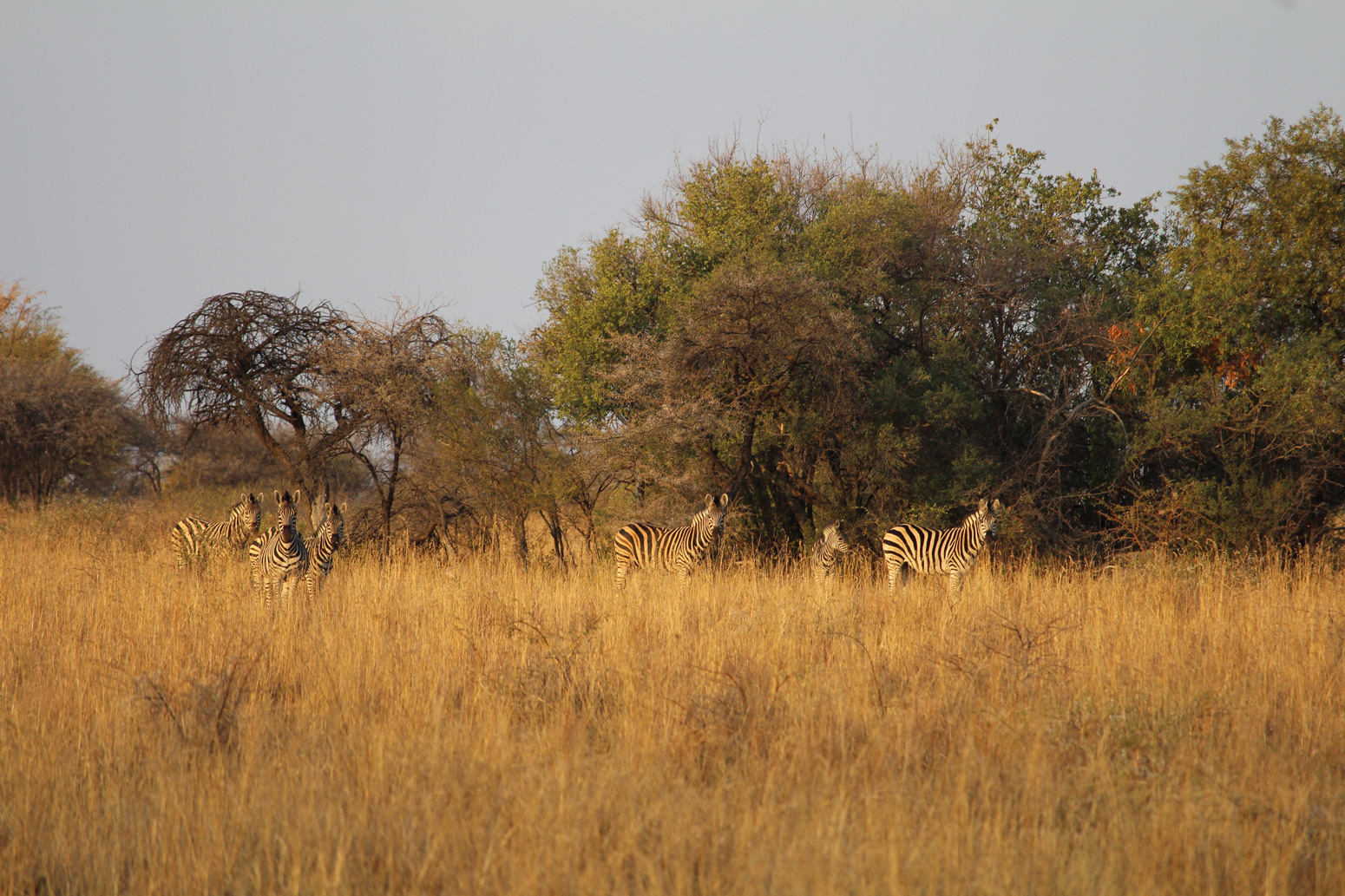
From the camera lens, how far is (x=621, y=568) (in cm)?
1224

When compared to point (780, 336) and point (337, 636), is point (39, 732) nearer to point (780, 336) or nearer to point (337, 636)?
Result: point (337, 636)

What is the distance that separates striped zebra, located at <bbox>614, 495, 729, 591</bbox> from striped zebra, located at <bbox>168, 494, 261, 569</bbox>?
16.8 feet

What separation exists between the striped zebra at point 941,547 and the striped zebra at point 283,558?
670 centimetres

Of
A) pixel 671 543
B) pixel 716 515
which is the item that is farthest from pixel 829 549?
pixel 671 543

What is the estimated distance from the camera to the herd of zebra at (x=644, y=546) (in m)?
10.0

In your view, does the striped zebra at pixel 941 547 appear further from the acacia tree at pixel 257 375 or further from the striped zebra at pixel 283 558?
the acacia tree at pixel 257 375

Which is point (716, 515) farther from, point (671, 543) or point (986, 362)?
point (986, 362)

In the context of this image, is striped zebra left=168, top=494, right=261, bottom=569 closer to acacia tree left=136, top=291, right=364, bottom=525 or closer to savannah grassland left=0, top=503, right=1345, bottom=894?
acacia tree left=136, top=291, right=364, bottom=525

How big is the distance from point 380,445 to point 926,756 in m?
13.4

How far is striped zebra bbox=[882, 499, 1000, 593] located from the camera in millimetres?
11289


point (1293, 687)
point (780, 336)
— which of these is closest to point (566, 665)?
point (1293, 687)

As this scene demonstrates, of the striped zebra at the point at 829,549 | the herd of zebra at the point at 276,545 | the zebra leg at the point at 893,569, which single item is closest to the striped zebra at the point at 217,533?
the herd of zebra at the point at 276,545

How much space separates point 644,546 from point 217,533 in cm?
652

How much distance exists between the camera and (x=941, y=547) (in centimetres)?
1173
